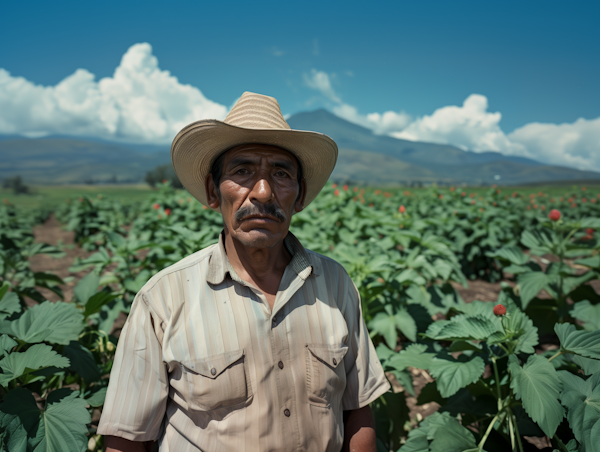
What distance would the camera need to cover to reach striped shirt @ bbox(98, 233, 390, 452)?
4.54ft

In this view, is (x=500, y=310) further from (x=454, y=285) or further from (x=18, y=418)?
(x=454, y=285)

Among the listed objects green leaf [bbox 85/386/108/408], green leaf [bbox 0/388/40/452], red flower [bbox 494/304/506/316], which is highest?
red flower [bbox 494/304/506/316]

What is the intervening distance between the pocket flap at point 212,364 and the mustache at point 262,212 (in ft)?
1.64

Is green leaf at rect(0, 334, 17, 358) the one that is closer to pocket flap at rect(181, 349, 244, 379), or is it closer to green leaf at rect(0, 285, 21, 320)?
green leaf at rect(0, 285, 21, 320)

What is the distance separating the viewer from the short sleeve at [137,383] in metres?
1.36

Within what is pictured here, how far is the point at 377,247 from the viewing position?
3.81 meters

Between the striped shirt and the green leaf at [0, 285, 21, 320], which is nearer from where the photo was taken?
the striped shirt

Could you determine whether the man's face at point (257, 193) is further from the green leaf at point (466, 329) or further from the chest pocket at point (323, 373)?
the green leaf at point (466, 329)

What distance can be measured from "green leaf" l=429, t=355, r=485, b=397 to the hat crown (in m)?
1.34

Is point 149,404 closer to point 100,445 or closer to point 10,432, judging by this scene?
point 10,432

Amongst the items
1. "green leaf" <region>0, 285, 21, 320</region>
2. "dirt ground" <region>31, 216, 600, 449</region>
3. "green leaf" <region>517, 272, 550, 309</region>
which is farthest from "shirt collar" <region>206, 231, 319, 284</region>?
"green leaf" <region>517, 272, 550, 309</region>

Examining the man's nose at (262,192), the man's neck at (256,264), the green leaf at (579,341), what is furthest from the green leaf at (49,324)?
the green leaf at (579,341)

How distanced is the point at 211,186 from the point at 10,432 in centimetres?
123

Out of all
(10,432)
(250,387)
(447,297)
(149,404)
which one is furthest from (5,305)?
(447,297)
